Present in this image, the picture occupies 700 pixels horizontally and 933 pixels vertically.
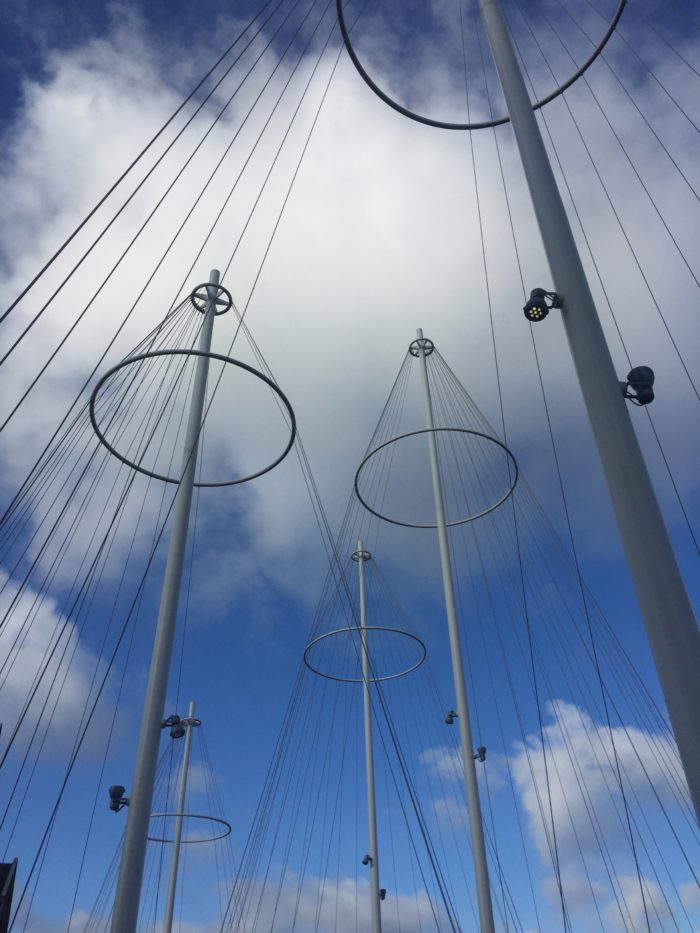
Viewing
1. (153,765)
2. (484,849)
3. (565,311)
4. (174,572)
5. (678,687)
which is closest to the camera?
(678,687)

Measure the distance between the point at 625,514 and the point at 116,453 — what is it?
1359 cm

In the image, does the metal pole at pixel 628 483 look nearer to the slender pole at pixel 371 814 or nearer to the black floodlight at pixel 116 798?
the black floodlight at pixel 116 798

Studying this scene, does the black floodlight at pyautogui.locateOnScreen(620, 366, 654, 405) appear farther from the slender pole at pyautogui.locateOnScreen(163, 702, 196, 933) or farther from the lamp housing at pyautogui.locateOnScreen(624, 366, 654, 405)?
the slender pole at pyautogui.locateOnScreen(163, 702, 196, 933)

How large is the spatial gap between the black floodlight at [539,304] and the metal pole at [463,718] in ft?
44.7

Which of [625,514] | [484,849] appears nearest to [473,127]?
[625,514]

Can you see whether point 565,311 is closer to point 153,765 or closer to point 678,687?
point 678,687

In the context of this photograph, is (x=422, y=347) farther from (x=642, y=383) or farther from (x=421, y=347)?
(x=642, y=383)

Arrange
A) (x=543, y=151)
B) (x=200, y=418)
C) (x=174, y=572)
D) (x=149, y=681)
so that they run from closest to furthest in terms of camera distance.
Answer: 1. (x=543, y=151)
2. (x=149, y=681)
3. (x=174, y=572)
4. (x=200, y=418)

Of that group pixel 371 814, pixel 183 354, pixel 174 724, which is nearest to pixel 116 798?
pixel 174 724

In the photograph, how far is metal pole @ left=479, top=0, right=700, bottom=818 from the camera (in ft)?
16.0

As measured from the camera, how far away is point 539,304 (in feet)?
22.3

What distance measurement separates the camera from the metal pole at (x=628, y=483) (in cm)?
488

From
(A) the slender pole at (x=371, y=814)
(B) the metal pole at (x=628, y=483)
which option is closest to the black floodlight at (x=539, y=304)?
(B) the metal pole at (x=628, y=483)

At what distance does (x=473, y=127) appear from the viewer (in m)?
12.6
